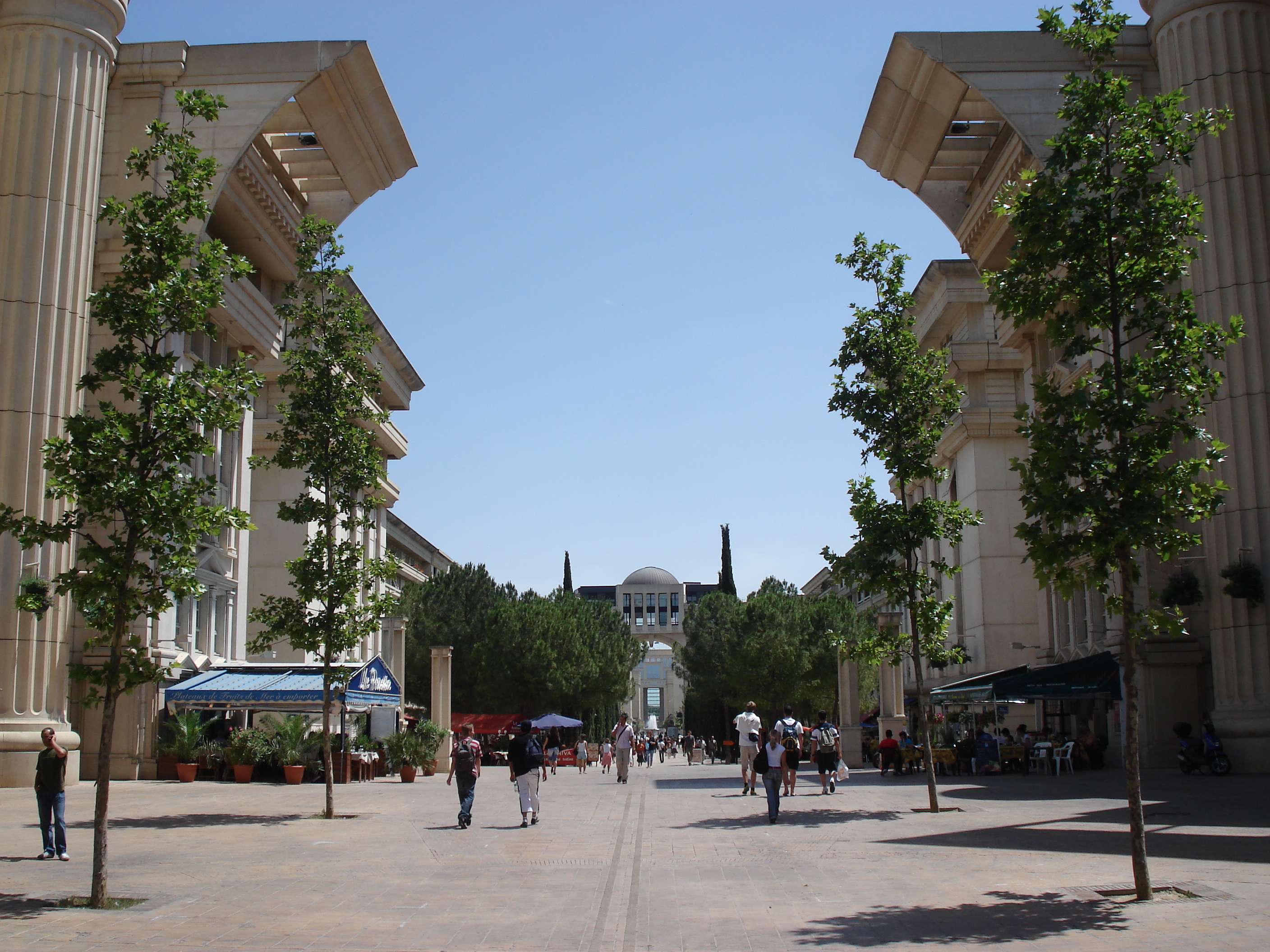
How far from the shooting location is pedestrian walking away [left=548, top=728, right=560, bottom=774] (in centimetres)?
4291

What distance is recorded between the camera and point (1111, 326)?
Result: 1123 centimetres

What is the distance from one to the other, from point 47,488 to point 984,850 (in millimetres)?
10662

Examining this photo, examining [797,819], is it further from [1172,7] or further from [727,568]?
[727,568]

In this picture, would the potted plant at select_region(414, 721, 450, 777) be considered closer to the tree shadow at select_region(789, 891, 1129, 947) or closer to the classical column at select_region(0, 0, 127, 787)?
the classical column at select_region(0, 0, 127, 787)

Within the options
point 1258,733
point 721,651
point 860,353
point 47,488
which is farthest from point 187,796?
point 721,651

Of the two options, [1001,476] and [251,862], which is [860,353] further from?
[1001,476]

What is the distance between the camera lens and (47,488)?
432 inches

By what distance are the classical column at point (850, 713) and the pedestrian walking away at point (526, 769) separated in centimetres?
1718

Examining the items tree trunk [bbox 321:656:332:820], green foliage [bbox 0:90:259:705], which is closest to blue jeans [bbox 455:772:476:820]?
tree trunk [bbox 321:656:332:820]

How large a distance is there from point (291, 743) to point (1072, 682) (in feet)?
59.9

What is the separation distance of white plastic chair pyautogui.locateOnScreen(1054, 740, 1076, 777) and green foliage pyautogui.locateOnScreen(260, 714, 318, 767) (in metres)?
17.9

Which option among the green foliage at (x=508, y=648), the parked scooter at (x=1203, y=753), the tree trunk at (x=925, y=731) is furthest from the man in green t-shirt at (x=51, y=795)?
the green foliage at (x=508, y=648)

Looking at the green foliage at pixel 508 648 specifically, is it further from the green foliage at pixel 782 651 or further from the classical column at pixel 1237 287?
the classical column at pixel 1237 287

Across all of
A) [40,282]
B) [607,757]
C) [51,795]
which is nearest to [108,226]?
[40,282]
